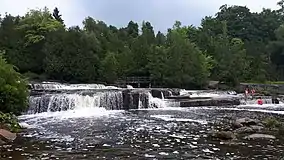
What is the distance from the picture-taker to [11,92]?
22094 mm

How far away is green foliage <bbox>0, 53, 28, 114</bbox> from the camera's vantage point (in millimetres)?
22016

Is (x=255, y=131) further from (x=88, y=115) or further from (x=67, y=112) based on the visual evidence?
(x=67, y=112)

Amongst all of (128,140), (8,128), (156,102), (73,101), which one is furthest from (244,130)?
(73,101)

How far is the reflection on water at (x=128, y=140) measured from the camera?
47.2ft

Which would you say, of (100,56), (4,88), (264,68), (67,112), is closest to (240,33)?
(264,68)

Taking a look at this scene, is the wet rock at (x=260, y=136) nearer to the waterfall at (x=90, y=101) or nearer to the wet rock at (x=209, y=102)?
the wet rock at (x=209, y=102)

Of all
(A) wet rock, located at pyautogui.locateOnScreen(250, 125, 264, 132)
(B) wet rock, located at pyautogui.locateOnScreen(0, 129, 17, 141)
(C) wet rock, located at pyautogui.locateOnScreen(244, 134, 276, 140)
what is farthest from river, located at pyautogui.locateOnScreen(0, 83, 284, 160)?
(A) wet rock, located at pyautogui.locateOnScreen(250, 125, 264, 132)

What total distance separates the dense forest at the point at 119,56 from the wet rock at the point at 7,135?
28740 mm

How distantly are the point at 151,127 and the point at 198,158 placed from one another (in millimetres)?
7223

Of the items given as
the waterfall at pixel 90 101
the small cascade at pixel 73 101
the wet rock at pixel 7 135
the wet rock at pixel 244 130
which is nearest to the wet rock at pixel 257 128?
the wet rock at pixel 244 130

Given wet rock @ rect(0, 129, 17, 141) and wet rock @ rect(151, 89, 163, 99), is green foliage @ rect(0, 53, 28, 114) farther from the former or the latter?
wet rock @ rect(151, 89, 163, 99)

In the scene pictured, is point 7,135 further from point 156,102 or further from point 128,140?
point 156,102

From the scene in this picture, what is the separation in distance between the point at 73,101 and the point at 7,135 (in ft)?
39.3

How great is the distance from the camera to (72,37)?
48.6 metres
